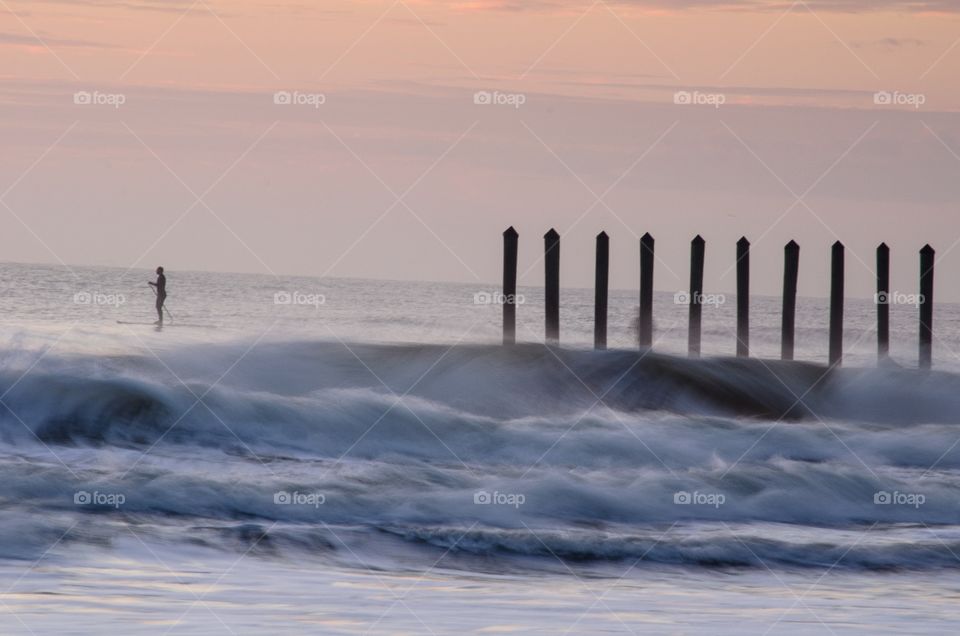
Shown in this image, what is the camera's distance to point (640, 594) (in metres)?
9.21

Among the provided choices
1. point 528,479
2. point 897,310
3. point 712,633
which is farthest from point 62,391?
point 897,310

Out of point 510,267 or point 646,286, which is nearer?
point 510,267

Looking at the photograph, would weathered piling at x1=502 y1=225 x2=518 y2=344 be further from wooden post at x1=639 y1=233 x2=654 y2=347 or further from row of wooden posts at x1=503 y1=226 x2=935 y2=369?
wooden post at x1=639 y1=233 x2=654 y2=347

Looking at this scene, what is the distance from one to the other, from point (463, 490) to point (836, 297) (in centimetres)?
1320

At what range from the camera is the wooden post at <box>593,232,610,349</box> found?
74.6 feet

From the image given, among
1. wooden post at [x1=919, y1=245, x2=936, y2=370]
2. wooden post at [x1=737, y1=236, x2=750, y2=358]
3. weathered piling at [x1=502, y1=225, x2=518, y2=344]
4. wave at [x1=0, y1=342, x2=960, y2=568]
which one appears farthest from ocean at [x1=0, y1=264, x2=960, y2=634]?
weathered piling at [x1=502, y1=225, x2=518, y2=344]

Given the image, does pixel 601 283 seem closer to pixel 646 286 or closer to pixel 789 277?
pixel 646 286

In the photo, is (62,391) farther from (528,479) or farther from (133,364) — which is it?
(528,479)

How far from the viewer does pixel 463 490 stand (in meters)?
13.3

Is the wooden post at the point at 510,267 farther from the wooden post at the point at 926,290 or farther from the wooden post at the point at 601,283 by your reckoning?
the wooden post at the point at 926,290

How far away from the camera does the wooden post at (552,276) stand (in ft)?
75.1

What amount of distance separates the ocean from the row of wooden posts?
505 millimetres

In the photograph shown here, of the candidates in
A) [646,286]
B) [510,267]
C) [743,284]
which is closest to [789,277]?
[743,284]

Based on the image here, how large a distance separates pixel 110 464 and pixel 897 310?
2254 inches
